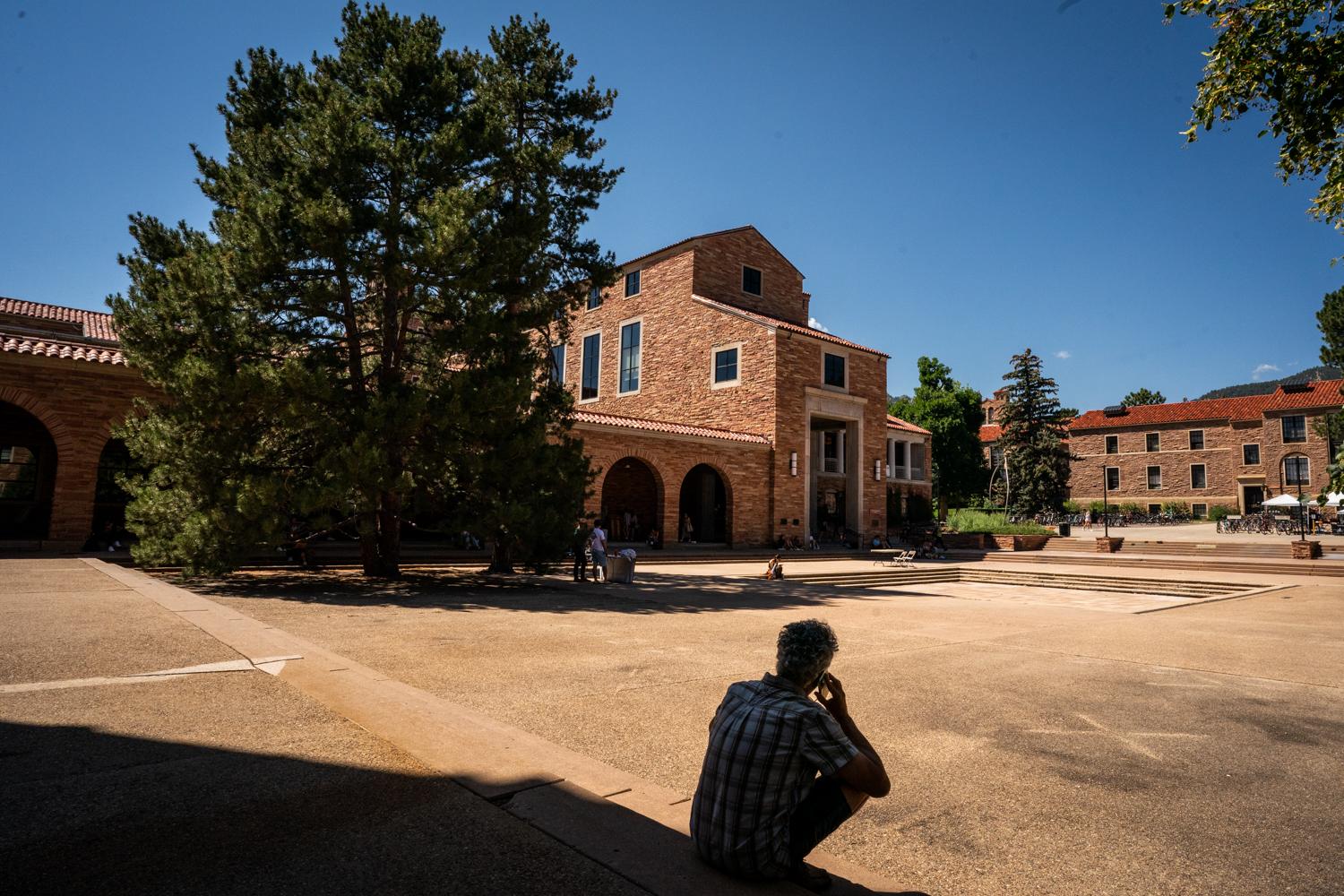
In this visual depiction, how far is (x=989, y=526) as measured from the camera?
3183 cm

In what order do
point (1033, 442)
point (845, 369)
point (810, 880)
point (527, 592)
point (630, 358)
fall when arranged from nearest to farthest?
point (810, 880) → point (527, 592) → point (845, 369) → point (630, 358) → point (1033, 442)

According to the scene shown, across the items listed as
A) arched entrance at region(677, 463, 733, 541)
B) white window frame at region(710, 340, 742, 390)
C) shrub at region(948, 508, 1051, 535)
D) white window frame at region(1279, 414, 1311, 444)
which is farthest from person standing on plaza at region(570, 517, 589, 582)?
white window frame at region(1279, 414, 1311, 444)

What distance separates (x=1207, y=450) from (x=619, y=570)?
56357 millimetres

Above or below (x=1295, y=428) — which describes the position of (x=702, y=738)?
below

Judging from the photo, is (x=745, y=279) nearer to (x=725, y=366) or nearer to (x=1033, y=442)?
(x=725, y=366)

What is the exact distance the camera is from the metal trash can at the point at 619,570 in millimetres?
15742

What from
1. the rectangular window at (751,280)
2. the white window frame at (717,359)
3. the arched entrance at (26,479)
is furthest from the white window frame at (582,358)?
the arched entrance at (26,479)

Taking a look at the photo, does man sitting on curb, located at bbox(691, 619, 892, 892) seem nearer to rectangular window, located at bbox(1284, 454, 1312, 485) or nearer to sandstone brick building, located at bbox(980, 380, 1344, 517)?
sandstone brick building, located at bbox(980, 380, 1344, 517)

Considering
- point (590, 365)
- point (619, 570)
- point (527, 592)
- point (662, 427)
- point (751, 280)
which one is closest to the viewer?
point (527, 592)

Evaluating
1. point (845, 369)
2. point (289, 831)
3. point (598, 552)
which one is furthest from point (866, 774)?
point (845, 369)

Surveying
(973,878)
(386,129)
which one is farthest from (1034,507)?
(973,878)

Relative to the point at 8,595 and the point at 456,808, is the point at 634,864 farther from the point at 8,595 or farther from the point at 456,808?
the point at 8,595

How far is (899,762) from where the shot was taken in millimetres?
4297

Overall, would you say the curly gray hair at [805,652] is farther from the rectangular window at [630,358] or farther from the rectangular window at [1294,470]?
the rectangular window at [1294,470]
